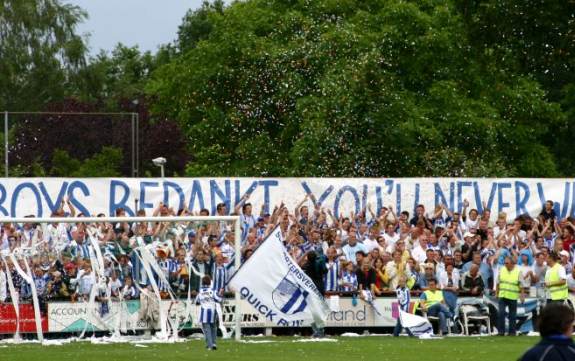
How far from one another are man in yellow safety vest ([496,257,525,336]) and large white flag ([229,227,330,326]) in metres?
3.89

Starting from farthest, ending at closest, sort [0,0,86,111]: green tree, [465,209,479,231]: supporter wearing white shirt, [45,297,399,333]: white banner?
1. [0,0,86,111]: green tree
2. [465,209,479,231]: supporter wearing white shirt
3. [45,297,399,333]: white banner

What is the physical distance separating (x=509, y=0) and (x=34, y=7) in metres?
46.0

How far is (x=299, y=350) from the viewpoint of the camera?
24906 millimetres

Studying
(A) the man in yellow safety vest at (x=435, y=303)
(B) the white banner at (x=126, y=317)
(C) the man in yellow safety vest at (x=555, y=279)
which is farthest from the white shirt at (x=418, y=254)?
(C) the man in yellow safety vest at (x=555, y=279)

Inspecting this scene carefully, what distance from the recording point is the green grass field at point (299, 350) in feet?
76.0

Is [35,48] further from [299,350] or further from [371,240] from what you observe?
[299,350]

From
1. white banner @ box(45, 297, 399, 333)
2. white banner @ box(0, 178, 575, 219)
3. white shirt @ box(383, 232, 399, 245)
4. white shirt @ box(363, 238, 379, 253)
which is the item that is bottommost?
white banner @ box(45, 297, 399, 333)

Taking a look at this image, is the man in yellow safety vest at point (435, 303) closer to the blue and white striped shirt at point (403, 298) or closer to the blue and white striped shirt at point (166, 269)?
the blue and white striped shirt at point (403, 298)

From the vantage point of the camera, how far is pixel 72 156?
1956 inches

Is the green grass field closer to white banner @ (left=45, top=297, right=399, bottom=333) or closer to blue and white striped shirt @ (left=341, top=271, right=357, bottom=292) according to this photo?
white banner @ (left=45, top=297, right=399, bottom=333)

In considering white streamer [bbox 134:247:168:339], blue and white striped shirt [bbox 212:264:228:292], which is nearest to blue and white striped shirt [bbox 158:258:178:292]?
white streamer [bbox 134:247:168:339]

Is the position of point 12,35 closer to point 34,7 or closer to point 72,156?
point 34,7

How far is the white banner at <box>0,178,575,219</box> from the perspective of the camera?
31.0 meters

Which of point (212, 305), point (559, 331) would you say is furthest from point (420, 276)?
point (559, 331)
